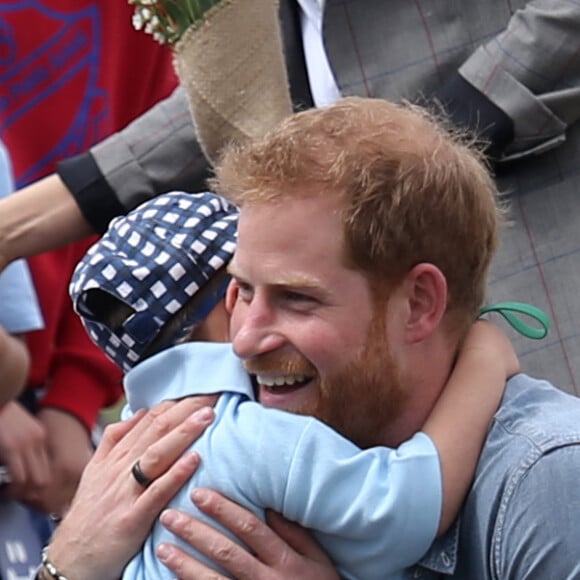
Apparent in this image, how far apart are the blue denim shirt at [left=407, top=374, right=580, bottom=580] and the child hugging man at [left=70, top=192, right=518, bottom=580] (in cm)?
3

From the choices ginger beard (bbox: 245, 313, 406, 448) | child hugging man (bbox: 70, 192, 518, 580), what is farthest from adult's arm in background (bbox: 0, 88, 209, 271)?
ginger beard (bbox: 245, 313, 406, 448)

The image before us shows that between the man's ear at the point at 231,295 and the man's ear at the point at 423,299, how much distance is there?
280mm

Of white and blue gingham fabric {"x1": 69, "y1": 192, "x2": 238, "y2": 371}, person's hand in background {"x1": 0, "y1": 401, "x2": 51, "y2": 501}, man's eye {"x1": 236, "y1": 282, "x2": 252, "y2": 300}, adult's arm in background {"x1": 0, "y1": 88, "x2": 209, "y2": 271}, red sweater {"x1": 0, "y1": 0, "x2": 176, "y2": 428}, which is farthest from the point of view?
red sweater {"x1": 0, "y1": 0, "x2": 176, "y2": 428}

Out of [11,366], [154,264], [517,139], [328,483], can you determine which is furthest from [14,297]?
[328,483]

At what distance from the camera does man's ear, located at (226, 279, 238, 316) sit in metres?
2.21

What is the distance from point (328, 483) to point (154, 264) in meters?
0.45

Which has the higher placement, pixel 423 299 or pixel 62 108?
pixel 423 299

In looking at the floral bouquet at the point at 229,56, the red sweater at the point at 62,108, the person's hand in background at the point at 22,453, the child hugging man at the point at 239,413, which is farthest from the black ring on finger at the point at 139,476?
the red sweater at the point at 62,108

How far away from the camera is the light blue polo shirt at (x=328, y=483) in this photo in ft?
6.45

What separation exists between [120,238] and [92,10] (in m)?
1.31

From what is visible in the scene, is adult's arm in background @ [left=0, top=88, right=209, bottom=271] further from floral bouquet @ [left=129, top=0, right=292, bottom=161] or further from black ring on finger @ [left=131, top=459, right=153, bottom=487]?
black ring on finger @ [left=131, top=459, right=153, bottom=487]

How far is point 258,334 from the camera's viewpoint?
2035mm

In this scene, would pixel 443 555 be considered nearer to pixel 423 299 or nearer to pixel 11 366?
pixel 423 299

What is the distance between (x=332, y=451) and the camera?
78.2 inches
